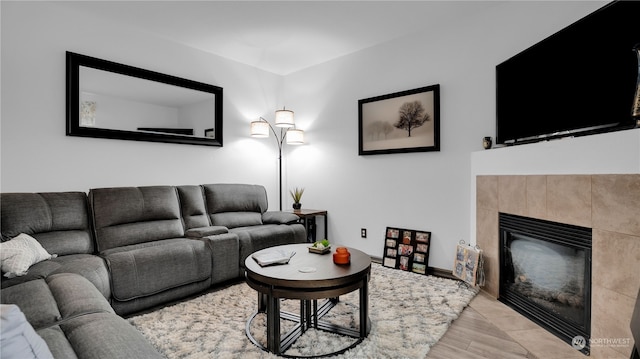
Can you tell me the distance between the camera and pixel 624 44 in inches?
71.2

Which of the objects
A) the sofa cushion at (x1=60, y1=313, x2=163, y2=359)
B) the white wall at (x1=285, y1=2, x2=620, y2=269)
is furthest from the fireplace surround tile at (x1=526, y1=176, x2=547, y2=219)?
the sofa cushion at (x1=60, y1=313, x2=163, y2=359)

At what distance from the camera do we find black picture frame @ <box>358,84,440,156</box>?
3385mm

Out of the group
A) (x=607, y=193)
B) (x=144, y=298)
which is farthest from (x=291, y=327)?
(x=607, y=193)

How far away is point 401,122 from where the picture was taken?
3.62 meters

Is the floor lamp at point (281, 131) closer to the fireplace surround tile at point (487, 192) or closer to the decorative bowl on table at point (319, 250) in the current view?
the decorative bowl on table at point (319, 250)

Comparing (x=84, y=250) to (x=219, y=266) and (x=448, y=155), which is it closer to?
(x=219, y=266)

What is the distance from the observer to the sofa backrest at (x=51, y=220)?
7.49ft

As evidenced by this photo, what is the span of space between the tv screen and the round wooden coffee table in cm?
164

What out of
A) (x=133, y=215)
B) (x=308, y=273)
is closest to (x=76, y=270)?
(x=133, y=215)

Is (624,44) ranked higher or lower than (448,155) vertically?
higher

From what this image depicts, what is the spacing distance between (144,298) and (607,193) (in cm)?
311

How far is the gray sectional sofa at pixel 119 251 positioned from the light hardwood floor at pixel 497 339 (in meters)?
1.70

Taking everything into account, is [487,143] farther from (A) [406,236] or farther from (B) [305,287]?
(B) [305,287]

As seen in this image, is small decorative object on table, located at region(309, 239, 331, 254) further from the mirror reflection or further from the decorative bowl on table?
the mirror reflection
